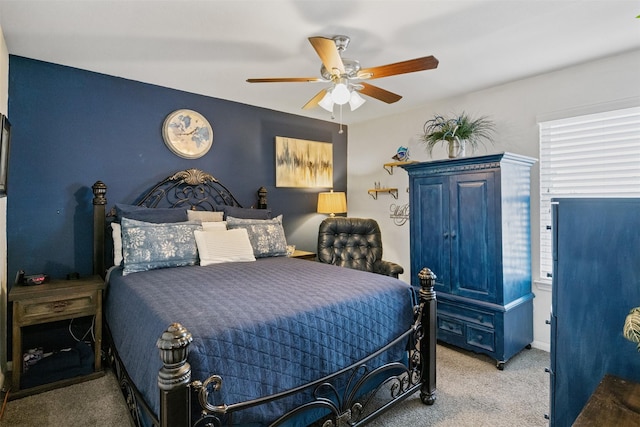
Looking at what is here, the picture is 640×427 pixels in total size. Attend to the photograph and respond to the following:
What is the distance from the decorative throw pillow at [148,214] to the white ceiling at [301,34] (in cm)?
125

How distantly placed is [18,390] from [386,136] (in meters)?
4.37

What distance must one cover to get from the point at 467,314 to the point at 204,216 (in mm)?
2686

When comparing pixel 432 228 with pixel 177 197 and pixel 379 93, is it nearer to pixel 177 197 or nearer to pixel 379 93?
pixel 379 93

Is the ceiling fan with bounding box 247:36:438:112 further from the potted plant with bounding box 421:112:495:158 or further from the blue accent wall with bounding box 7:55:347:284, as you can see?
the blue accent wall with bounding box 7:55:347:284

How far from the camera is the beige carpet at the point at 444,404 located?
6.73ft

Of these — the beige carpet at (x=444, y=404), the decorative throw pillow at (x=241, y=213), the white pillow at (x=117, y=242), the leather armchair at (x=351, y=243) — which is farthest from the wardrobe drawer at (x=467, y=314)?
the white pillow at (x=117, y=242)

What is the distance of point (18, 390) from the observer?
231cm

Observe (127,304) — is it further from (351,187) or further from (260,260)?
(351,187)

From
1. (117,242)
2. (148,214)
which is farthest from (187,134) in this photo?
(117,242)

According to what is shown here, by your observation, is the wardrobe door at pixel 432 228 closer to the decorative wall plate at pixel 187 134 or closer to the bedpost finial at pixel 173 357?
the decorative wall plate at pixel 187 134

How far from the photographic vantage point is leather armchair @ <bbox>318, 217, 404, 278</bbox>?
3.81m

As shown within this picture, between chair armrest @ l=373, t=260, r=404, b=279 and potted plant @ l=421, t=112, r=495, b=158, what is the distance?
122 cm

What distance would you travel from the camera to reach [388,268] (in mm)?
3430

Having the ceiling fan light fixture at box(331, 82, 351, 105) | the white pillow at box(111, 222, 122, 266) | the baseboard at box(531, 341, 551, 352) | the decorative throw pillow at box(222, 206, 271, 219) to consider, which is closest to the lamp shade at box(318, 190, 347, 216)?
the decorative throw pillow at box(222, 206, 271, 219)
